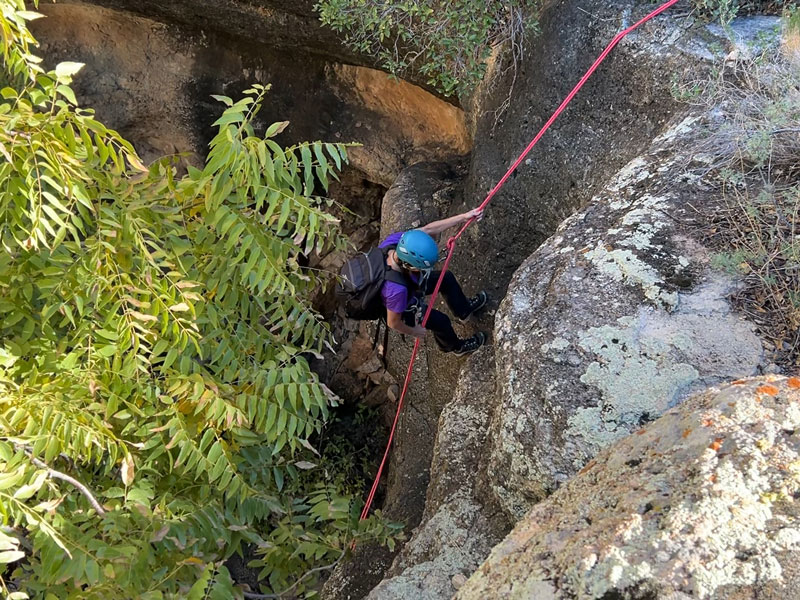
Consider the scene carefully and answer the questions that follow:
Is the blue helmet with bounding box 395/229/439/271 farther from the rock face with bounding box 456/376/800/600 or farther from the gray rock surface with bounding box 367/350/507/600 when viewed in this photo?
the rock face with bounding box 456/376/800/600

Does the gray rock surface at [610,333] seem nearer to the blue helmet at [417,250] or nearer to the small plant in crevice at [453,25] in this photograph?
the blue helmet at [417,250]

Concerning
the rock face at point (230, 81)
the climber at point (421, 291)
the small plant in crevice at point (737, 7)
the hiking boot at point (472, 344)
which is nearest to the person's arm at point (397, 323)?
the climber at point (421, 291)

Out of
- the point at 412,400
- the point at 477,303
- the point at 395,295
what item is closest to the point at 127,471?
the point at 395,295

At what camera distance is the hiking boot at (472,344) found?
463cm

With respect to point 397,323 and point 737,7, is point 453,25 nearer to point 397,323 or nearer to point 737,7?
point 737,7

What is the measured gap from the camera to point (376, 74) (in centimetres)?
738

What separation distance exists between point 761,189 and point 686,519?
1.98m

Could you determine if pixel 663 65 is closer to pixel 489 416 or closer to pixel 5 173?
pixel 489 416

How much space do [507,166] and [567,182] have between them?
62cm

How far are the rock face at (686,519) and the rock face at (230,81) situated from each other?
5560mm

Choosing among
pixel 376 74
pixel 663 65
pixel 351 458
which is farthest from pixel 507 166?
pixel 351 458

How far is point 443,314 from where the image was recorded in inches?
187

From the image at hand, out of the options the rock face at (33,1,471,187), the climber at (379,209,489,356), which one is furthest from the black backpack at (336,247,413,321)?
the rock face at (33,1,471,187)

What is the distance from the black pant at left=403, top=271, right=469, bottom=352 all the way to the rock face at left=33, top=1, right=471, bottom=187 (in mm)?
2716
